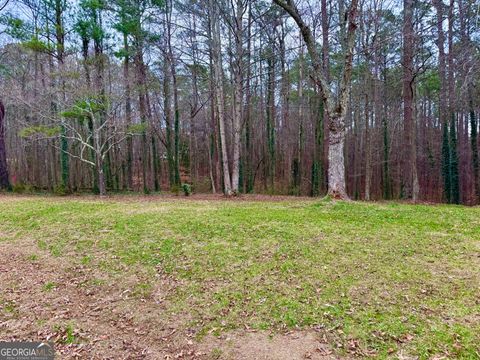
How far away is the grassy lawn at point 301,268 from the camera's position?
266 cm

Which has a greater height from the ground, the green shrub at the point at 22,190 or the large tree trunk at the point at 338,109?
the large tree trunk at the point at 338,109

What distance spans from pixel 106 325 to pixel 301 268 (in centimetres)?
223

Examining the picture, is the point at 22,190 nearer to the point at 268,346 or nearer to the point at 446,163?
the point at 268,346

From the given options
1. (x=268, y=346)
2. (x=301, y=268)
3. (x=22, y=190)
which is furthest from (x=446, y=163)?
(x=22, y=190)

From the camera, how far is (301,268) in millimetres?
3684

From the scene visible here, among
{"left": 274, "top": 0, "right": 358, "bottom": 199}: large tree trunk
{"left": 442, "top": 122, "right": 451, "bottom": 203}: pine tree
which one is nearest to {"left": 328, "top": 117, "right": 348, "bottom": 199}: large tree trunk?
{"left": 274, "top": 0, "right": 358, "bottom": 199}: large tree trunk

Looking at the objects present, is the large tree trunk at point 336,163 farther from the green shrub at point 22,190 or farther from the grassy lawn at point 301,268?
the green shrub at point 22,190

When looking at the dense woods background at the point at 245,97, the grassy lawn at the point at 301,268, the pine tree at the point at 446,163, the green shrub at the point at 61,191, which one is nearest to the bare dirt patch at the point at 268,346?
the grassy lawn at the point at 301,268

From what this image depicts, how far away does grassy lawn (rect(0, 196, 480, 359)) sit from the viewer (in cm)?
266

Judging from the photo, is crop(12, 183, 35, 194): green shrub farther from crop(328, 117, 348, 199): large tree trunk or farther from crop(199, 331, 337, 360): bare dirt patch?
crop(199, 331, 337, 360): bare dirt patch

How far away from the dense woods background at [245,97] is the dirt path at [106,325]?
24.8 ft

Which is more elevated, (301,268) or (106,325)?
(301,268)

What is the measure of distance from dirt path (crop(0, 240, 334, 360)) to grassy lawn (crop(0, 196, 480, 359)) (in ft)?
0.26

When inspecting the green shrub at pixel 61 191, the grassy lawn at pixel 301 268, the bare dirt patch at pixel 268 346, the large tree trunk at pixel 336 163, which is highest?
the large tree trunk at pixel 336 163
